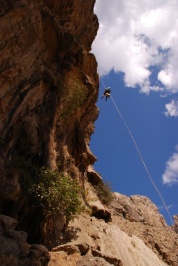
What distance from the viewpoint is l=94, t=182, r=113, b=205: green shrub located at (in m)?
33.0

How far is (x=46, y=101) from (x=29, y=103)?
2691 mm

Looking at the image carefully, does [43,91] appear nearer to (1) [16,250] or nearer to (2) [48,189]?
(2) [48,189]

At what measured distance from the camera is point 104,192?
110ft

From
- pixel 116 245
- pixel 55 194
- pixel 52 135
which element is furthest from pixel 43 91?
pixel 116 245

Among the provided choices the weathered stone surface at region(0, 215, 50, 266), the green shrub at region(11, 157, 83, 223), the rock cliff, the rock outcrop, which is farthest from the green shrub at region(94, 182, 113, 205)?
the weathered stone surface at region(0, 215, 50, 266)

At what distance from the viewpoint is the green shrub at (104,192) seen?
33.0 m

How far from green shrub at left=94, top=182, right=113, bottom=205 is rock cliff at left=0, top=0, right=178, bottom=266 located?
124mm

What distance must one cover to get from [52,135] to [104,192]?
11554mm

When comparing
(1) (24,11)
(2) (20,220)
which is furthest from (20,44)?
(2) (20,220)

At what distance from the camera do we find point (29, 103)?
22.7m

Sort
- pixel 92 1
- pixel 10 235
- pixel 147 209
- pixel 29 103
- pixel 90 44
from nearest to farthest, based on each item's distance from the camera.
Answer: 1. pixel 10 235
2. pixel 29 103
3. pixel 92 1
4. pixel 90 44
5. pixel 147 209

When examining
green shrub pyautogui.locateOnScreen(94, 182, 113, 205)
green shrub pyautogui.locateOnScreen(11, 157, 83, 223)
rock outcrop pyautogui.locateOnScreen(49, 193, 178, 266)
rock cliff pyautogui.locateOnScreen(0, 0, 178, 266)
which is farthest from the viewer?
green shrub pyautogui.locateOnScreen(94, 182, 113, 205)

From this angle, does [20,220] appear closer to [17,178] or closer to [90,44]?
[17,178]

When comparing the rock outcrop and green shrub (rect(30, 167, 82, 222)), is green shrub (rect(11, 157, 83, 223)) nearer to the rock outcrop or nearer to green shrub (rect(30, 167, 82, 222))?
green shrub (rect(30, 167, 82, 222))
